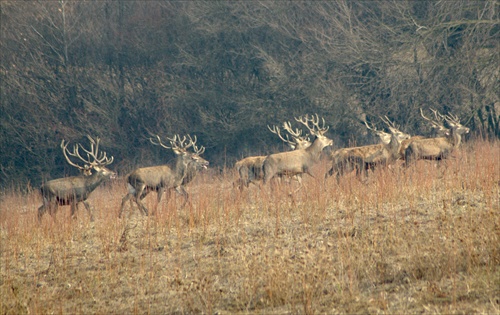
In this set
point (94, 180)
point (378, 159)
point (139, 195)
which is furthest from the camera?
point (94, 180)

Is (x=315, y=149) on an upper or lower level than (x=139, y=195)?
upper

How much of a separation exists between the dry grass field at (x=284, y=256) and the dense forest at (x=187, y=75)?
12351 mm

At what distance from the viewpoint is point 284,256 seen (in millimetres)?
8375

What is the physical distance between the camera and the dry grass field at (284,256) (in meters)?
7.32

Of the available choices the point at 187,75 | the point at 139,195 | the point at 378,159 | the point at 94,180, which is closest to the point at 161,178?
the point at 139,195

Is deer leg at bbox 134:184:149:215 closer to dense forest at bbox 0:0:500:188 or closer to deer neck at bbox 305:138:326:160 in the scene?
deer neck at bbox 305:138:326:160

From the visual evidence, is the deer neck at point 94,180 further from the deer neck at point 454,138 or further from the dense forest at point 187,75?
the dense forest at point 187,75

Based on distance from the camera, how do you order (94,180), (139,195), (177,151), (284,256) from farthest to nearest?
(177,151) < (94,180) < (139,195) < (284,256)

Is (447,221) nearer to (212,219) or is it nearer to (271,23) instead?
(212,219)

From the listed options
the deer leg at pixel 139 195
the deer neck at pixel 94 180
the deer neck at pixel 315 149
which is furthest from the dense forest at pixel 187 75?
the deer neck at pixel 94 180

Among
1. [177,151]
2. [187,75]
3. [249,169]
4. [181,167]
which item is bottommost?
[249,169]

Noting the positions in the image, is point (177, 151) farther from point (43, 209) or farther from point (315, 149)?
point (43, 209)

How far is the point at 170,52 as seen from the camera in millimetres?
29984

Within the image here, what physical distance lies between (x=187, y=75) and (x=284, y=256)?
21.4 metres
